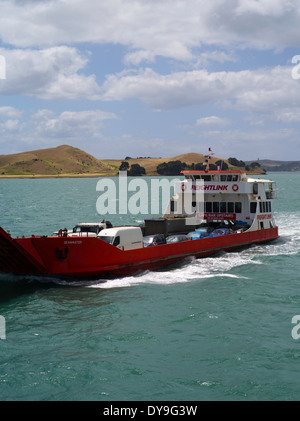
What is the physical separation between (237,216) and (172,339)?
20.6 meters

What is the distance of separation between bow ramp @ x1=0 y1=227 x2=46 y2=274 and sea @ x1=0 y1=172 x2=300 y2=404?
529 millimetres

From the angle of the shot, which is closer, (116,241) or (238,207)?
(116,241)

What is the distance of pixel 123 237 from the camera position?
2394cm

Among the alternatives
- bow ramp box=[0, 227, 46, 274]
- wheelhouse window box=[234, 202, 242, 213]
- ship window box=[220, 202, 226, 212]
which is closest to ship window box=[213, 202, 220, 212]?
ship window box=[220, 202, 226, 212]

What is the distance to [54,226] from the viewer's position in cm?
4638

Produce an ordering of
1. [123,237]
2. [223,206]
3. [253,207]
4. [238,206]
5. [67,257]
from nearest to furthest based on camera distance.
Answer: [67,257], [123,237], [253,207], [238,206], [223,206]

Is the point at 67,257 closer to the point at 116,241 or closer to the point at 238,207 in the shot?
the point at 116,241

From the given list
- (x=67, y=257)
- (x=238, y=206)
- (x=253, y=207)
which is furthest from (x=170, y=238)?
(x=67, y=257)

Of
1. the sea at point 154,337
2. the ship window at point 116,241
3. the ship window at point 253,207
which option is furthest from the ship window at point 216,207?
the ship window at point 116,241

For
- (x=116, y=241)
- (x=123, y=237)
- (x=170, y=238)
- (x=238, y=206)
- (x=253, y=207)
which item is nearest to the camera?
(x=116, y=241)

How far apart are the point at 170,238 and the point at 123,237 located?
5.93m

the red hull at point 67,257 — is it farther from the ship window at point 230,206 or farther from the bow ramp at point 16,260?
the ship window at point 230,206

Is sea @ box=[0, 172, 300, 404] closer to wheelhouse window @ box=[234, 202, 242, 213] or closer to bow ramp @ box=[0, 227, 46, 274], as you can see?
bow ramp @ box=[0, 227, 46, 274]

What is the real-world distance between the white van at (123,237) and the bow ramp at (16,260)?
139 inches
